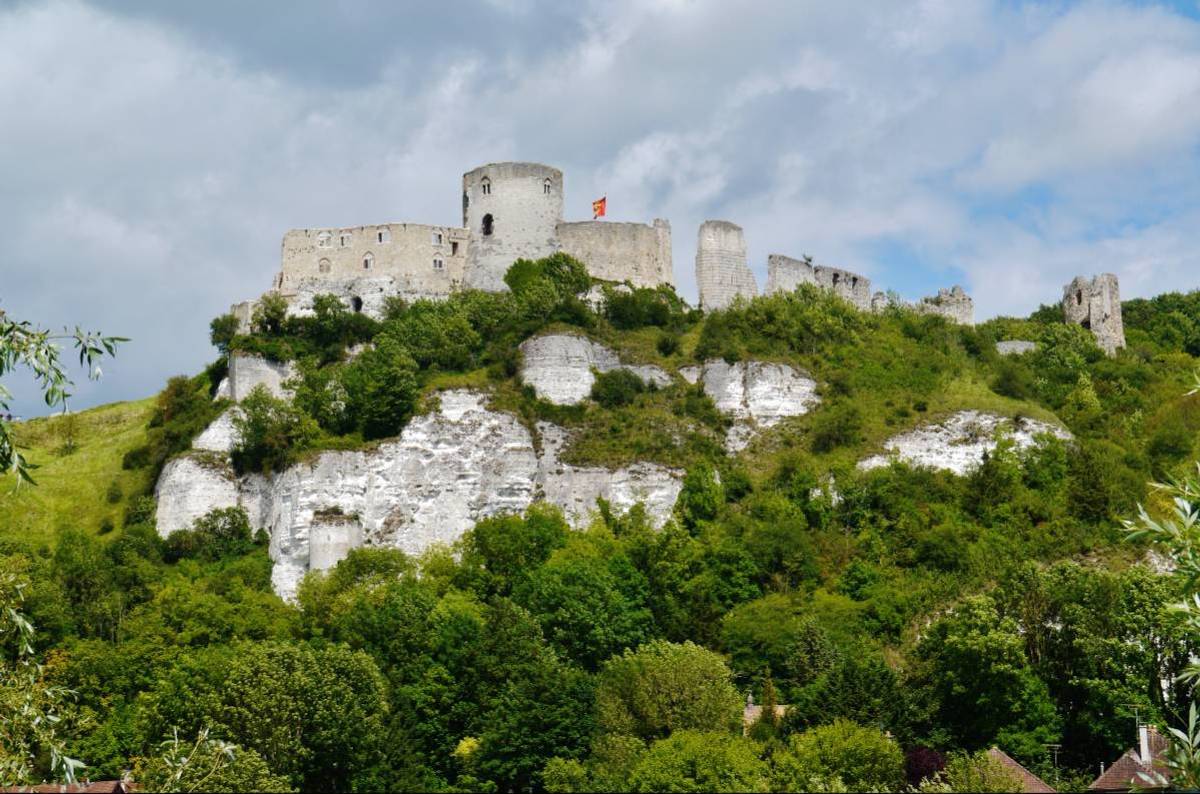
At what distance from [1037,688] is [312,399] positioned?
28217mm

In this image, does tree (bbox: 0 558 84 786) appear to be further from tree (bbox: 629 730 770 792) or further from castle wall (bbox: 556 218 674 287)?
castle wall (bbox: 556 218 674 287)

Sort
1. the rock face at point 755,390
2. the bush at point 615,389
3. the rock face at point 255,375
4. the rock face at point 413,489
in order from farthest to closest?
1. the rock face at point 255,375
2. the rock face at point 755,390
3. the bush at point 615,389
4. the rock face at point 413,489

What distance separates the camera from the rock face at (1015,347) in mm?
67188

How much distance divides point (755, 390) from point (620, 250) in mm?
10313

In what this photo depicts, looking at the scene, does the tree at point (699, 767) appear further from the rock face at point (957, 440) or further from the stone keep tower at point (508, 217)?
the stone keep tower at point (508, 217)

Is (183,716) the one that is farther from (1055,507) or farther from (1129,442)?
(1129,442)

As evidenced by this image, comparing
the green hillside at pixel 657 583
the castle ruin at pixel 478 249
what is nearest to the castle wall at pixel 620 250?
the castle ruin at pixel 478 249

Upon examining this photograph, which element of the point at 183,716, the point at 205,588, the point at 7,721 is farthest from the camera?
the point at 205,588

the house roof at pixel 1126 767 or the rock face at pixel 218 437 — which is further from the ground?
the rock face at pixel 218 437

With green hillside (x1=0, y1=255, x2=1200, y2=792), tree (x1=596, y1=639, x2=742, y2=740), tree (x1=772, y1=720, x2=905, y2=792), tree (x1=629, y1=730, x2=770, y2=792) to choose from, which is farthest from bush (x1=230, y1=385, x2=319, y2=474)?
tree (x1=772, y1=720, x2=905, y2=792)

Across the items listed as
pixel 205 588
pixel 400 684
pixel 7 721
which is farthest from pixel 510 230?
pixel 7 721

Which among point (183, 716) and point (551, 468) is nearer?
point (183, 716)

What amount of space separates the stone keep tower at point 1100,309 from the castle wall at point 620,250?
19.8 metres

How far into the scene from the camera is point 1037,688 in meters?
40.4
